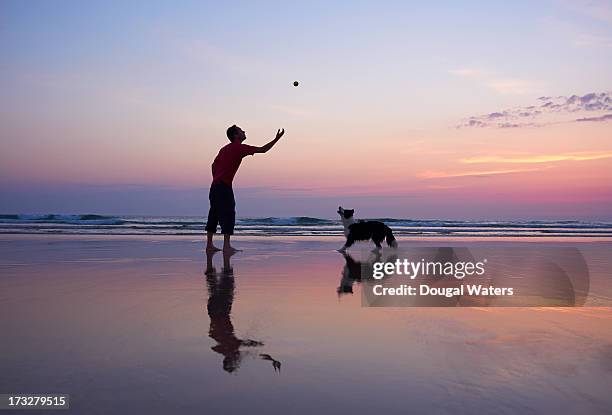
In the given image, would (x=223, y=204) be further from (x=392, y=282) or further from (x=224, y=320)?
(x=224, y=320)

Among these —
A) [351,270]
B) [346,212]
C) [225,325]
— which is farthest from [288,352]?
[346,212]

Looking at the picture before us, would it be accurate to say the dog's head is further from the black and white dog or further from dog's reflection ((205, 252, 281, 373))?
dog's reflection ((205, 252, 281, 373))

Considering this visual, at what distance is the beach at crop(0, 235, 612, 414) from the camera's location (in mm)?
2021

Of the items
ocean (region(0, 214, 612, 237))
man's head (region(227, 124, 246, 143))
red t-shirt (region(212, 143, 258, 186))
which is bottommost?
ocean (region(0, 214, 612, 237))

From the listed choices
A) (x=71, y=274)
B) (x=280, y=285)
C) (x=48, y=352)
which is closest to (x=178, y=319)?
(x=48, y=352)

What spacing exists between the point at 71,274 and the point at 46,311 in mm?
2223

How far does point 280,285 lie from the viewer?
16.9ft

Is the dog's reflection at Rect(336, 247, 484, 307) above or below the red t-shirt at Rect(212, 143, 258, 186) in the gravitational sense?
below

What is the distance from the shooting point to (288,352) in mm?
2680

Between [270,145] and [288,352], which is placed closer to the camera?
[288,352]

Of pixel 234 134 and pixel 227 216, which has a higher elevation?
pixel 234 134

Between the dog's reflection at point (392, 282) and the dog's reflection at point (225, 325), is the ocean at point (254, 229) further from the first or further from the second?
the dog's reflection at point (225, 325)

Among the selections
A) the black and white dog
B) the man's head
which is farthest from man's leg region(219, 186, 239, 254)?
the black and white dog

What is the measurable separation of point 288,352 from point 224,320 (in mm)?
923
